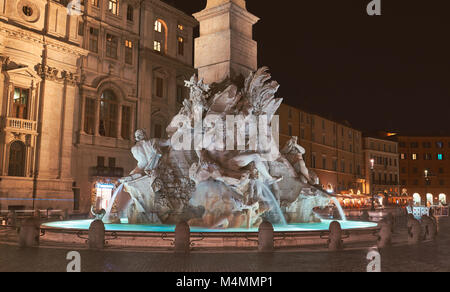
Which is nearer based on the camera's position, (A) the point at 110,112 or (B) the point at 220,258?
(B) the point at 220,258

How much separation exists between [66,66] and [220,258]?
2973 centimetres

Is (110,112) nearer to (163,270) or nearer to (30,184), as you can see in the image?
(30,184)

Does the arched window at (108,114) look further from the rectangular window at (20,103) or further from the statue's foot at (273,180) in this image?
the statue's foot at (273,180)

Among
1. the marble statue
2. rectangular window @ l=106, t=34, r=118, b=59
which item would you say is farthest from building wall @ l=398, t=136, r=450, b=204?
the marble statue

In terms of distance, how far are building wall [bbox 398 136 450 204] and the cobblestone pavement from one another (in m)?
77.3

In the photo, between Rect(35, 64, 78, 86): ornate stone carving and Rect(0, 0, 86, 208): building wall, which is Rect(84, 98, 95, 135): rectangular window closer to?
Rect(0, 0, 86, 208): building wall

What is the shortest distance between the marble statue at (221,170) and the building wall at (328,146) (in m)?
37.5

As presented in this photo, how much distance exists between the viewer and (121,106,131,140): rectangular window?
38.8 metres

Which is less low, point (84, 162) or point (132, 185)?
point (84, 162)

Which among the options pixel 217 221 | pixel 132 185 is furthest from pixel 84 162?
pixel 217 221

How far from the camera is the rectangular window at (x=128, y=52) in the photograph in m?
39.2

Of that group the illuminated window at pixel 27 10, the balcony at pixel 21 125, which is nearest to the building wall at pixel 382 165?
the balcony at pixel 21 125

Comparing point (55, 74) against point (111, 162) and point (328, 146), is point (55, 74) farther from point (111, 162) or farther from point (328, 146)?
point (328, 146)

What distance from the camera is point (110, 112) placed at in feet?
123
